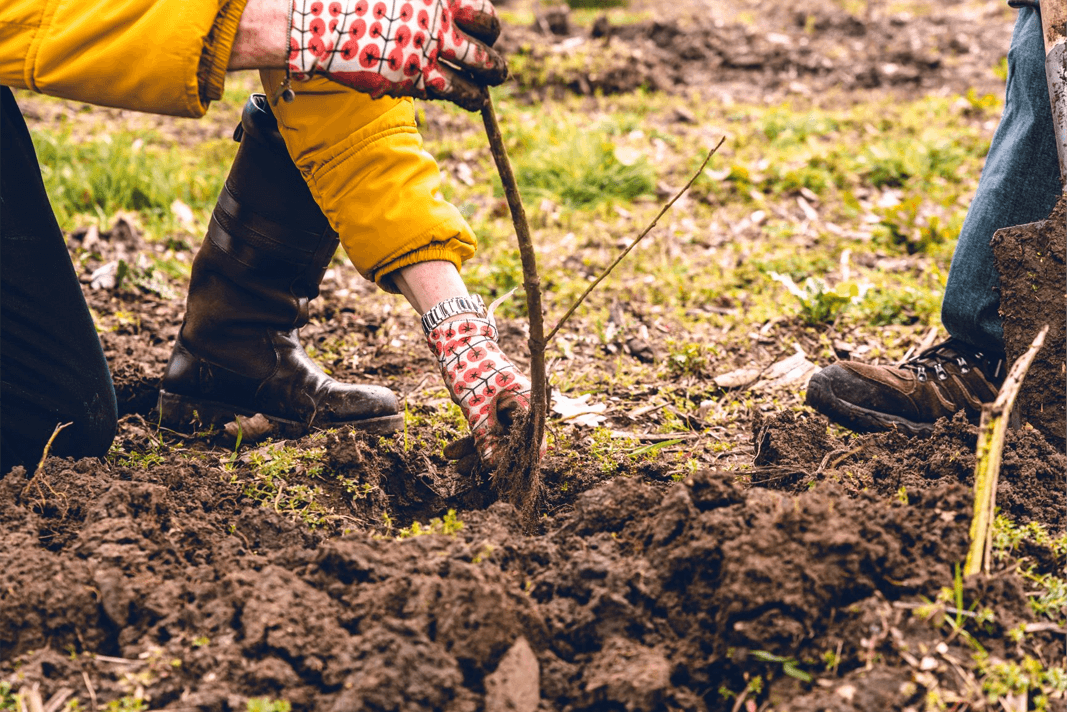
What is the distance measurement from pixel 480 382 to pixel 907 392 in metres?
1.36

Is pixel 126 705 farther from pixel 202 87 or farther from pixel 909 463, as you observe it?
pixel 909 463

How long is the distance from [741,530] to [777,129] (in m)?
4.54

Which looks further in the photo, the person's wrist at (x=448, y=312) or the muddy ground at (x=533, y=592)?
the person's wrist at (x=448, y=312)

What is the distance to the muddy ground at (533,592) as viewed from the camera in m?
1.56

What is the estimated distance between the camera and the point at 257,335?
2818 mm

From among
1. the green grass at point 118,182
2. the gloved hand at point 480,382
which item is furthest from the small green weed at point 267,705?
the green grass at point 118,182

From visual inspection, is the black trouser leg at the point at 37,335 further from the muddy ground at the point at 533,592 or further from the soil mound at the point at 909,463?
the soil mound at the point at 909,463

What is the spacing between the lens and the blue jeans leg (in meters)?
2.52

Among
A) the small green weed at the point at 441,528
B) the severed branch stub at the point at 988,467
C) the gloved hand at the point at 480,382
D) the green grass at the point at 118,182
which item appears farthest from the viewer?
the green grass at the point at 118,182

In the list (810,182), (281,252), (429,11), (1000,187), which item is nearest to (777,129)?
(810,182)

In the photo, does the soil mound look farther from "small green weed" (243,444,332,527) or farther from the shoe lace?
"small green weed" (243,444,332,527)

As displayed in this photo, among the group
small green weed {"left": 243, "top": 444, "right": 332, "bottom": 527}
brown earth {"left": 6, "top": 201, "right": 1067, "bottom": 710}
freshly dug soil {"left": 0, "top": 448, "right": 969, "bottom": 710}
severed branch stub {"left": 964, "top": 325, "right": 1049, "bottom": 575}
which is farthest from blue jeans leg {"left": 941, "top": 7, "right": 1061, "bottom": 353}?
small green weed {"left": 243, "top": 444, "right": 332, "bottom": 527}

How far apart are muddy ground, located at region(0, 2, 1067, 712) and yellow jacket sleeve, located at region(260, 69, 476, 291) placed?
0.63m

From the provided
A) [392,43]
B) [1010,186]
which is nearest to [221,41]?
[392,43]
